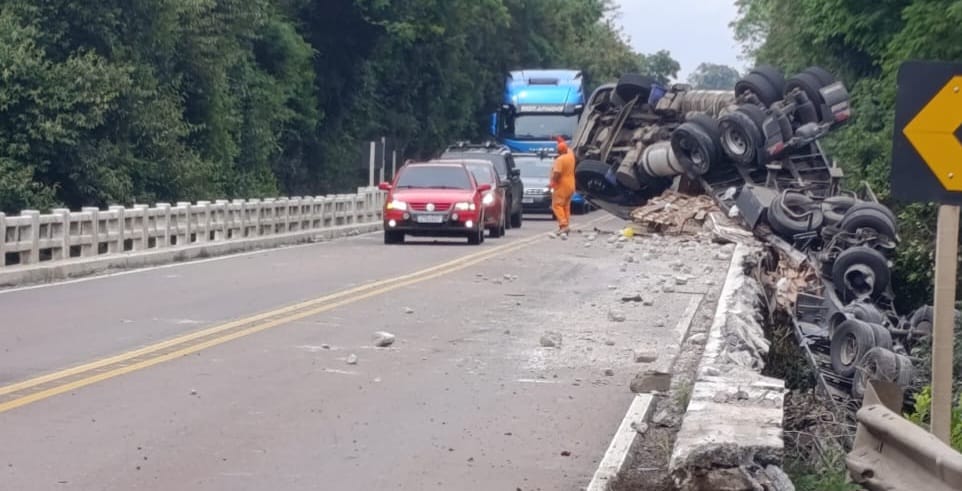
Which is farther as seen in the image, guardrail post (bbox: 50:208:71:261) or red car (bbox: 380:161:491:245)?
red car (bbox: 380:161:491:245)

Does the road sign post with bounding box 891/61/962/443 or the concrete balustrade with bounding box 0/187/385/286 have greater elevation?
the road sign post with bounding box 891/61/962/443

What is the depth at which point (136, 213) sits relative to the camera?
1001 inches

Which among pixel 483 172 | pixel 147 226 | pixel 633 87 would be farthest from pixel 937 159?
pixel 633 87

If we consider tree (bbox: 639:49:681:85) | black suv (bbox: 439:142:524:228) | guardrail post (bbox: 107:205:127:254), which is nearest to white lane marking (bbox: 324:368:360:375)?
guardrail post (bbox: 107:205:127:254)

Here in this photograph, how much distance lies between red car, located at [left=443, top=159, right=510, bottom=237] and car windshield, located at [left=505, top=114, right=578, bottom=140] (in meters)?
17.7

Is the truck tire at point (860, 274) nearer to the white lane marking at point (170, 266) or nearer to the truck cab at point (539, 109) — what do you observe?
the white lane marking at point (170, 266)

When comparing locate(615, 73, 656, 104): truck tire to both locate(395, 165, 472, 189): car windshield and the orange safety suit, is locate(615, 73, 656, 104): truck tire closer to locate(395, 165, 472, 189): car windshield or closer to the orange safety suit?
the orange safety suit

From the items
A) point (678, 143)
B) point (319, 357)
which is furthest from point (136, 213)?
point (319, 357)

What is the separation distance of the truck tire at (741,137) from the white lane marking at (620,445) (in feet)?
56.1

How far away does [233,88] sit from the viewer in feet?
150

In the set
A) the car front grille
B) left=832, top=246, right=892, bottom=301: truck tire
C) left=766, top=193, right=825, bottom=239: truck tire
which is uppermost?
left=766, top=193, right=825, bottom=239: truck tire

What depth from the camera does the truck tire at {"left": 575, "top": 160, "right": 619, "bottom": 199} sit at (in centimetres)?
3481

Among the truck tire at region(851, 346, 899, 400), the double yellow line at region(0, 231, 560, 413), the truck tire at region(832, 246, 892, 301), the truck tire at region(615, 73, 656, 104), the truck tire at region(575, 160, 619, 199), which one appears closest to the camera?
the double yellow line at region(0, 231, 560, 413)

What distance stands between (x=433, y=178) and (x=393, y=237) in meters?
1.52
